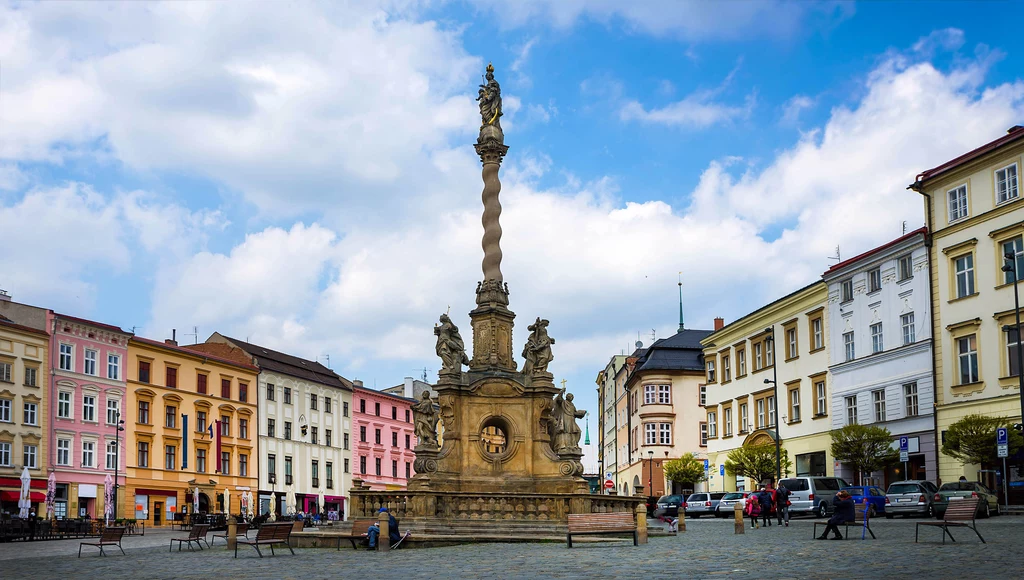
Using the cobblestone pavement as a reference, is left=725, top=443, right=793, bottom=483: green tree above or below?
above

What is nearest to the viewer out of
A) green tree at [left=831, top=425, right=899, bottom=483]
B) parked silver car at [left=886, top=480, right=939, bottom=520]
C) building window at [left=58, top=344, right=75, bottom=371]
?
parked silver car at [left=886, top=480, right=939, bottom=520]

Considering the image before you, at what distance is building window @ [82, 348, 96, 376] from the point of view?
6712cm

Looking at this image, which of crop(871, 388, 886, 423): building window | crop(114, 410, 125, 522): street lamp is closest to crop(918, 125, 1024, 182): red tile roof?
crop(871, 388, 886, 423): building window

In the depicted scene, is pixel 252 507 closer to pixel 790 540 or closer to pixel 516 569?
pixel 790 540

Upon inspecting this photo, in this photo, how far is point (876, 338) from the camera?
53.4m

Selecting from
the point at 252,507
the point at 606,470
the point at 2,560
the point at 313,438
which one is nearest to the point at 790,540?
the point at 2,560

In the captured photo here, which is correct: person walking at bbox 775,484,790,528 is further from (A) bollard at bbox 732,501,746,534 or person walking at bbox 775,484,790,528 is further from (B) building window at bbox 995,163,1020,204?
(B) building window at bbox 995,163,1020,204

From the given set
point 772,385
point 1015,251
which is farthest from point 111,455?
point 1015,251

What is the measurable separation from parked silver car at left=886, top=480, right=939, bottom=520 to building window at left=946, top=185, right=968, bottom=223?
12.8 metres

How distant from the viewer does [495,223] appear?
3512 centimetres

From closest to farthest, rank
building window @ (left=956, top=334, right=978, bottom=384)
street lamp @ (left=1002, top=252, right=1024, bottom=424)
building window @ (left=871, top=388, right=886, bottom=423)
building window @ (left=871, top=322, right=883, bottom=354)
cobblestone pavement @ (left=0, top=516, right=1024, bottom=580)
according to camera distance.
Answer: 1. cobblestone pavement @ (left=0, top=516, right=1024, bottom=580)
2. street lamp @ (left=1002, top=252, right=1024, bottom=424)
3. building window @ (left=956, top=334, right=978, bottom=384)
4. building window @ (left=871, top=388, right=886, bottom=423)
5. building window @ (left=871, top=322, right=883, bottom=354)

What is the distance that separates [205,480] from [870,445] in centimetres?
4241

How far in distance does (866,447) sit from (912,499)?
10.9 metres

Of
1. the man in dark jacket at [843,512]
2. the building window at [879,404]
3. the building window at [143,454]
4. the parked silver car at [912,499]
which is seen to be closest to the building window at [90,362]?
the building window at [143,454]
